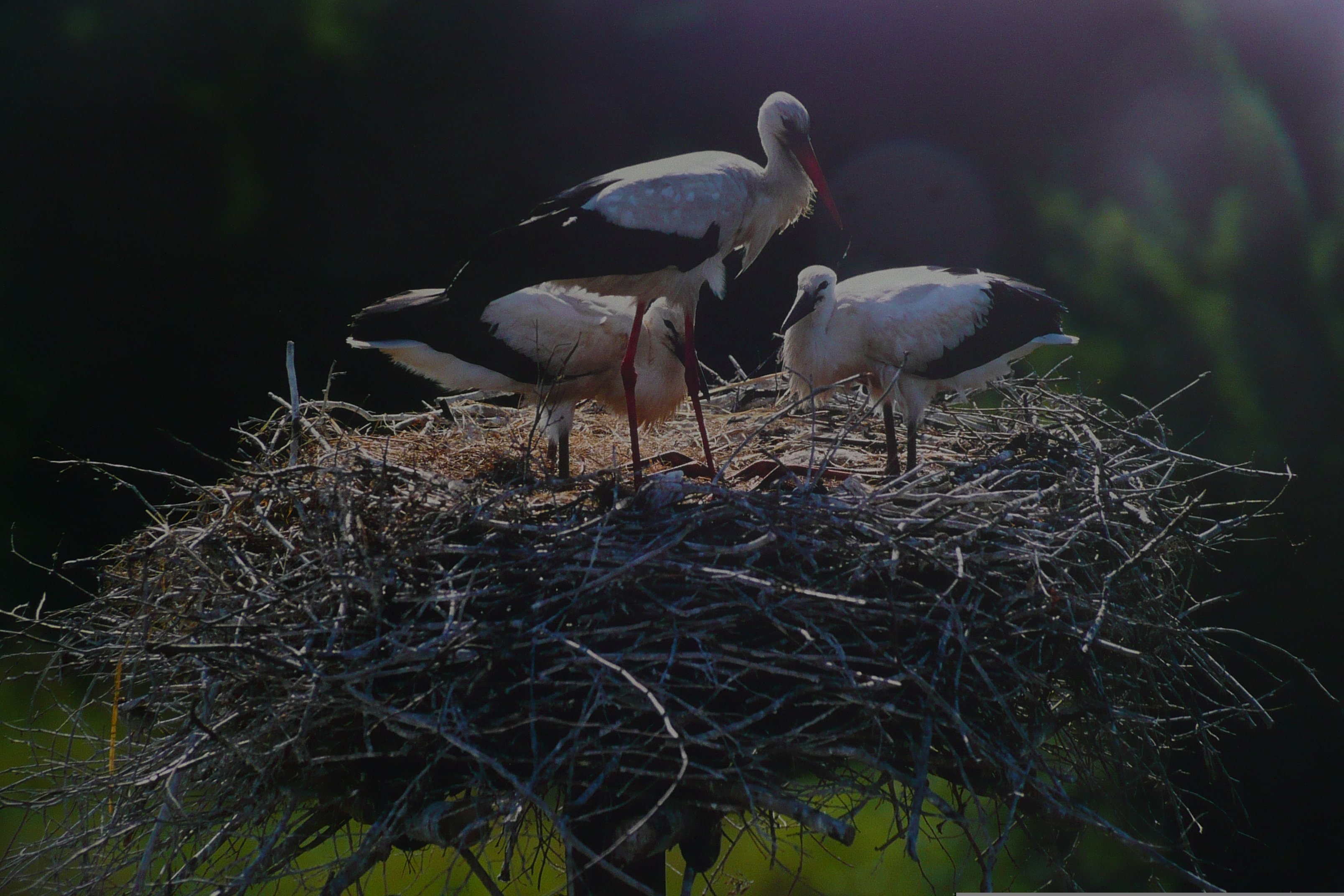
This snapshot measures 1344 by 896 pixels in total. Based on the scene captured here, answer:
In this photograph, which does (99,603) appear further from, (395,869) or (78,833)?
(395,869)

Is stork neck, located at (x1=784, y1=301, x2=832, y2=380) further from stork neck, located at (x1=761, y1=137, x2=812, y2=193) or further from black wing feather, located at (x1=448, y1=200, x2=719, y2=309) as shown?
black wing feather, located at (x1=448, y1=200, x2=719, y2=309)

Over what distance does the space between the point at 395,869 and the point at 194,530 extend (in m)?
3.81

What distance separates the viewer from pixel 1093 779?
1.81 meters

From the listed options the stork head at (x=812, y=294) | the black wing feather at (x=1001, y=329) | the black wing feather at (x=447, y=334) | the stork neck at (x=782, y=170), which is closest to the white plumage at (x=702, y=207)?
the stork neck at (x=782, y=170)

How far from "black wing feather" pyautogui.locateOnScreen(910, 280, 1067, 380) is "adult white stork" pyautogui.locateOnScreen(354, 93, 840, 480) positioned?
1.62ft

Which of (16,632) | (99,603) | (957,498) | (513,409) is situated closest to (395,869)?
(513,409)

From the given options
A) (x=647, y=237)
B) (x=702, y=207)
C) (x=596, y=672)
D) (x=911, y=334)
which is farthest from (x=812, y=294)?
(x=596, y=672)

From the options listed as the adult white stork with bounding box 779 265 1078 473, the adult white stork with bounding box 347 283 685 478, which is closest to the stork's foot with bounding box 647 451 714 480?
the adult white stork with bounding box 347 283 685 478

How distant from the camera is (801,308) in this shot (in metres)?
2.62

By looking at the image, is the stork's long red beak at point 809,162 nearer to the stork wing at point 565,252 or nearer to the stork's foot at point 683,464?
the stork wing at point 565,252

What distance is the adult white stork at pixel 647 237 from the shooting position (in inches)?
92.0

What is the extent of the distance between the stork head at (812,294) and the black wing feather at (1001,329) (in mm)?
313

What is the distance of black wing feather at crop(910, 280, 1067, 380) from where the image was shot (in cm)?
268

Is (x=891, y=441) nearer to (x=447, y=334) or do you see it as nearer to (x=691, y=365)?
(x=691, y=365)
